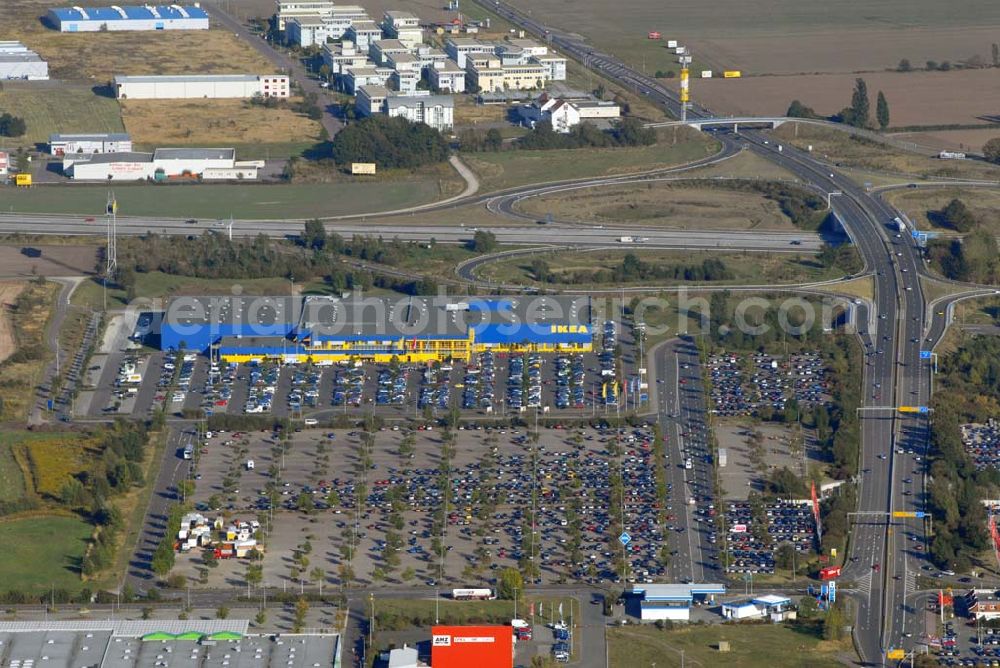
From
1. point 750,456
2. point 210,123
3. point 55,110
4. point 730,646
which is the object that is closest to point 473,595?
point 730,646

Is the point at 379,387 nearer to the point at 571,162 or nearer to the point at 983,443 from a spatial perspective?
the point at 983,443

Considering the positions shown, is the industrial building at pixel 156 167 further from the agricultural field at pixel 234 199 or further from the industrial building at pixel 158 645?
the industrial building at pixel 158 645

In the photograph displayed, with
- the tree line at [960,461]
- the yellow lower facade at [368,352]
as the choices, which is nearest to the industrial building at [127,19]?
the yellow lower facade at [368,352]

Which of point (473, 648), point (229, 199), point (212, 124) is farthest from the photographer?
point (212, 124)

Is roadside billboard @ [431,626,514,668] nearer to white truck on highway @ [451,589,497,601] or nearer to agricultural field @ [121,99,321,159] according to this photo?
white truck on highway @ [451,589,497,601]

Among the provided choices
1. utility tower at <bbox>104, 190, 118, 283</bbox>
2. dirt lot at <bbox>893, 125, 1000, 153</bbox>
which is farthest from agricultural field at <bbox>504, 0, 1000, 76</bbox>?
utility tower at <bbox>104, 190, 118, 283</bbox>

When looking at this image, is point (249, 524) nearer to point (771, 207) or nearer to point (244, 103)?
point (771, 207)
